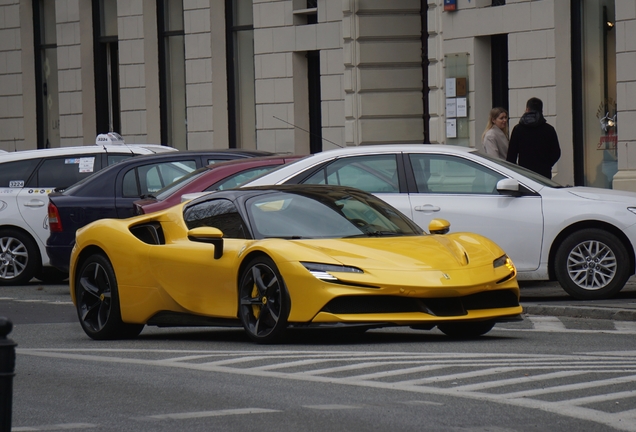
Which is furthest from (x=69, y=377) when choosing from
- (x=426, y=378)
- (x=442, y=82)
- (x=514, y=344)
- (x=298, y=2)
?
(x=298, y=2)

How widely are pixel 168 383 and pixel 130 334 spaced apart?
2979 millimetres

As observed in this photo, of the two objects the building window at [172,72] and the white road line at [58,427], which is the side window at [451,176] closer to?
the white road line at [58,427]

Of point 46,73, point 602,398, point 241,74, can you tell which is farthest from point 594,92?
point 46,73

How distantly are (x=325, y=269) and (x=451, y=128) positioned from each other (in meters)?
12.4

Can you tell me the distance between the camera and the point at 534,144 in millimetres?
16672

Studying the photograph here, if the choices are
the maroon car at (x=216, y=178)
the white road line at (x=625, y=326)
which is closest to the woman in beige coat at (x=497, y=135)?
the maroon car at (x=216, y=178)

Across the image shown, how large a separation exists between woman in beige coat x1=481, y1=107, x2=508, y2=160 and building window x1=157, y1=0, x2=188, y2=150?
464 inches

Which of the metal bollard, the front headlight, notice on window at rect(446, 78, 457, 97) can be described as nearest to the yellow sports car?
the front headlight

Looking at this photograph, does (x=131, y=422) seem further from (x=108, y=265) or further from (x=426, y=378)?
(x=108, y=265)

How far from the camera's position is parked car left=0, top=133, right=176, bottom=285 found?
16.8 meters

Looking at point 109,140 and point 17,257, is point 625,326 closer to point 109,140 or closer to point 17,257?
point 17,257

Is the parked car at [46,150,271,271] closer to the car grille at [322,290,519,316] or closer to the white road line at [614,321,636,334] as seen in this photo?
the white road line at [614,321,636,334]

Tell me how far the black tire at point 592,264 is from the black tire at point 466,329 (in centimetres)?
281

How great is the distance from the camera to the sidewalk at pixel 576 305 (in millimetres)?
11586
